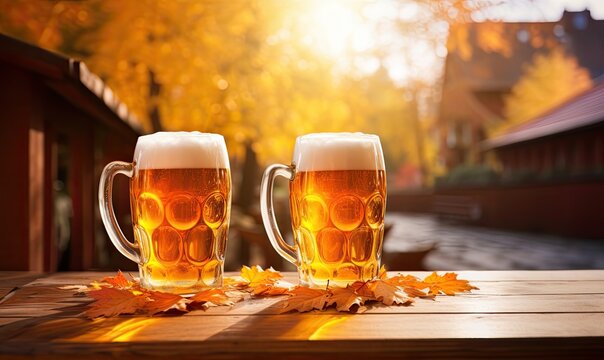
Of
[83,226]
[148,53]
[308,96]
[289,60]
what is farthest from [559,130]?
[83,226]

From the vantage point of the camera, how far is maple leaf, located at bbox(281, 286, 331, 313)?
1.17m

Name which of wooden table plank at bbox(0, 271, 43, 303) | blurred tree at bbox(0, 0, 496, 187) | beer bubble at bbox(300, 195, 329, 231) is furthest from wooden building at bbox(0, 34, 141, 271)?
blurred tree at bbox(0, 0, 496, 187)

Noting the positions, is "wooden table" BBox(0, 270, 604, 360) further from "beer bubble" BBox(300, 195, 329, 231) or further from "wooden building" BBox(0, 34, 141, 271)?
"wooden building" BBox(0, 34, 141, 271)

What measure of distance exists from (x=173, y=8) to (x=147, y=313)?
5517 millimetres

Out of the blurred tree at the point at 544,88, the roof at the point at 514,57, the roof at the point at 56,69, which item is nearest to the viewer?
the roof at the point at 56,69

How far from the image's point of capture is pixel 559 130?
671 inches

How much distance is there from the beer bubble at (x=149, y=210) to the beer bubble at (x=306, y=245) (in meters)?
0.27

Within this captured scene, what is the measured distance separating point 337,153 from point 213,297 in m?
0.36

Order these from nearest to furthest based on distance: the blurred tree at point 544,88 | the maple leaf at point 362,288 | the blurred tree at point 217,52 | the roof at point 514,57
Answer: the maple leaf at point 362,288 → the blurred tree at point 217,52 → the blurred tree at point 544,88 → the roof at point 514,57

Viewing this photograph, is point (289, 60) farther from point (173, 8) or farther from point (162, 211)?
point (162, 211)

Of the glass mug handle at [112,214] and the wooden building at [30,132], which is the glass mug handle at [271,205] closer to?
the glass mug handle at [112,214]

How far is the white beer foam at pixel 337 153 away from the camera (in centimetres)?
132

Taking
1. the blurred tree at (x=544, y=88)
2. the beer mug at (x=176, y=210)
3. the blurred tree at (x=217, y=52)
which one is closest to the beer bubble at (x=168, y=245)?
the beer mug at (x=176, y=210)

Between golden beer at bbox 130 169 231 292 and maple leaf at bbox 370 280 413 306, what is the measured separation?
0.33 m
